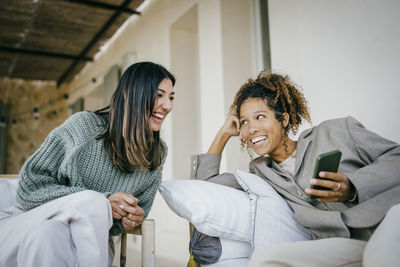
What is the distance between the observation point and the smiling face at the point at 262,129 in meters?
1.76

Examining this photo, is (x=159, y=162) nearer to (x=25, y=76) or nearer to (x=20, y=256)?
(x=20, y=256)

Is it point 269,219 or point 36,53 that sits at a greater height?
point 36,53

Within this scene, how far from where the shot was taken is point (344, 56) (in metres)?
2.27

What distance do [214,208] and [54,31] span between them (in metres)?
4.98

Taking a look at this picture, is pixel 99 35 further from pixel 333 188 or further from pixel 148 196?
pixel 333 188

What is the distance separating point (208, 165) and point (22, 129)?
737cm

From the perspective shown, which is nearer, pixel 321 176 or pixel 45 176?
pixel 321 176

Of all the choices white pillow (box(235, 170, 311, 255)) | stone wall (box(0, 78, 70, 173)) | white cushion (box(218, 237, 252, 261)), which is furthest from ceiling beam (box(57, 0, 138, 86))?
white cushion (box(218, 237, 252, 261))

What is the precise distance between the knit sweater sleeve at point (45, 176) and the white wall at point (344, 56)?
5.56 ft

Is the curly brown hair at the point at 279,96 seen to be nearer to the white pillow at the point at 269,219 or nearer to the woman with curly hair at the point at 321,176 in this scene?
the woman with curly hair at the point at 321,176

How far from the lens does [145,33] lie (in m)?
5.05

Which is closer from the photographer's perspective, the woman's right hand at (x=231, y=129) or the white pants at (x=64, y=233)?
the white pants at (x=64, y=233)

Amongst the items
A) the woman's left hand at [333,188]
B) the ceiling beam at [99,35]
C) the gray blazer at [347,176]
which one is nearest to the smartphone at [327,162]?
the woman's left hand at [333,188]

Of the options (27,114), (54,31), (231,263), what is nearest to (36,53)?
(54,31)
